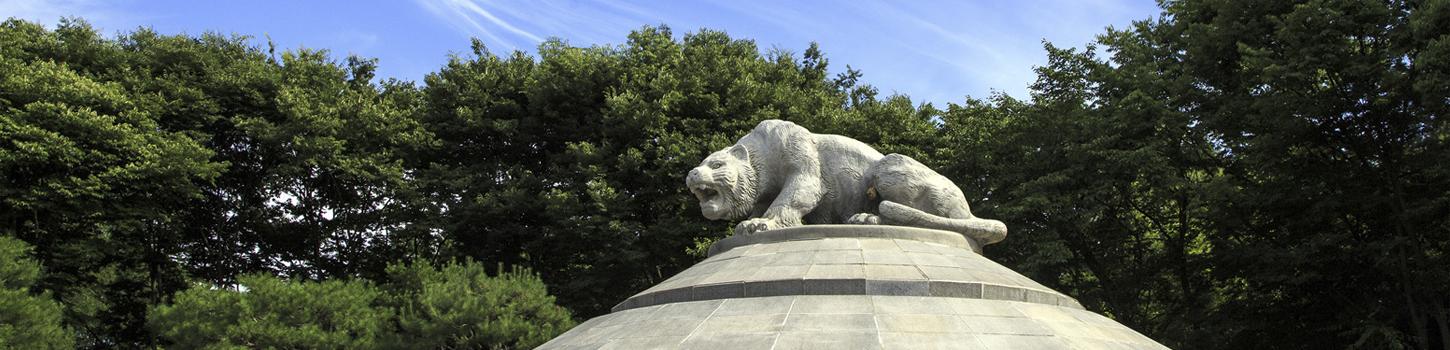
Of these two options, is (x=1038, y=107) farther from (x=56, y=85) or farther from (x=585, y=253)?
(x=56, y=85)

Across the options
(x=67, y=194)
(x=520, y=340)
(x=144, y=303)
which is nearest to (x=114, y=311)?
(x=144, y=303)

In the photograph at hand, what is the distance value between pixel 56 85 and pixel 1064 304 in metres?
22.4

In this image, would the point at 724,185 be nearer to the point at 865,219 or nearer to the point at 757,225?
the point at 757,225

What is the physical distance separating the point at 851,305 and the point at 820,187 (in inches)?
127

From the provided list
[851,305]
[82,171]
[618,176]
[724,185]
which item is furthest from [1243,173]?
[82,171]

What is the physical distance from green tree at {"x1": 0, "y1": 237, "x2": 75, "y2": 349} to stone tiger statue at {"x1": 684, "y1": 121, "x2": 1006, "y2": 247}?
1377 cm

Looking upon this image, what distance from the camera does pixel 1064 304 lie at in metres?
9.02

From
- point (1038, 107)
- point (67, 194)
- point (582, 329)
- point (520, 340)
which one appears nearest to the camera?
point (582, 329)

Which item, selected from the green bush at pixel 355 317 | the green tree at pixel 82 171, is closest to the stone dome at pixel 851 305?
the green bush at pixel 355 317

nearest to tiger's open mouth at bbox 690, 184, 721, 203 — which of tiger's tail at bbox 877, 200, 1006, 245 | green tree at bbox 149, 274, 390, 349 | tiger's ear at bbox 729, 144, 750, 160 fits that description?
tiger's ear at bbox 729, 144, 750, 160

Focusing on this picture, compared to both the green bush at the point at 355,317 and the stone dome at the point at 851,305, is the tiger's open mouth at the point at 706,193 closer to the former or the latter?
the stone dome at the point at 851,305

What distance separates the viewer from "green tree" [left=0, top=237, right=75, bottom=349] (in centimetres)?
1766

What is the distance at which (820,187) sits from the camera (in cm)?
1074

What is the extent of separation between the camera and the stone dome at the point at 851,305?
7043 millimetres
